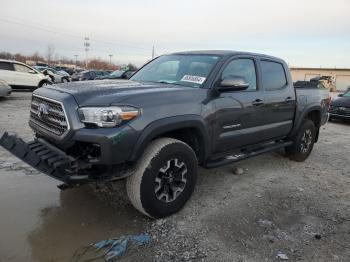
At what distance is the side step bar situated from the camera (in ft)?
15.3

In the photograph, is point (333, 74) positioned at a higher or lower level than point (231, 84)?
lower

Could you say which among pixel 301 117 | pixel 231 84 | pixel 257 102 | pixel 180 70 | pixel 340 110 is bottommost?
pixel 340 110

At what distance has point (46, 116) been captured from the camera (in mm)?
3936

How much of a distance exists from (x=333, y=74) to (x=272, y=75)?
201 ft

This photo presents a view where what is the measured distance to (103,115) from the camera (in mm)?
3443

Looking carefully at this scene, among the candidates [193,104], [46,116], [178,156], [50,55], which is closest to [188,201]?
[178,156]

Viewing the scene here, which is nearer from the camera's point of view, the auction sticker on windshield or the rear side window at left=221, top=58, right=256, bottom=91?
the auction sticker on windshield

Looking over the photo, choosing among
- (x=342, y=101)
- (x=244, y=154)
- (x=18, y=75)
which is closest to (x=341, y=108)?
(x=342, y=101)

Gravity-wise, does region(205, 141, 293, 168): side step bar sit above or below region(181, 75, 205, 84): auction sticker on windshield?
below

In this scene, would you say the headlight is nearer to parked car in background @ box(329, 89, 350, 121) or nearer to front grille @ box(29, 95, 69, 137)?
front grille @ box(29, 95, 69, 137)

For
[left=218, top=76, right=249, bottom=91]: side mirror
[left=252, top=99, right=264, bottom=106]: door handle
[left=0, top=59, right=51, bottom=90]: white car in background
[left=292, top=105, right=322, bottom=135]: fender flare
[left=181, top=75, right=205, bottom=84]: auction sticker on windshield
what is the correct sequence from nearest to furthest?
1. [left=218, top=76, right=249, bottom=91]: side mirror
2. [left=181, top=75, right=205, bottom=84]: auction sticker on windshield
3. [left=252, top=99, right=264, bottom=106]: door handle
4. [left=292, top=105, right=322, bottom=135]: fender flare
5. [left=0, top=59, right=51, bottom=90]: white car in background

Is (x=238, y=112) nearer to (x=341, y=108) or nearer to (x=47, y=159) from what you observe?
(x=47, y=159)

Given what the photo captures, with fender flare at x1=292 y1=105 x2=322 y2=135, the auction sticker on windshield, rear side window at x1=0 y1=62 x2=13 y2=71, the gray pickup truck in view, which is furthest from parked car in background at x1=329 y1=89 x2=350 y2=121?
rear side window at x1=0 y1=62 x2=13 y2=71

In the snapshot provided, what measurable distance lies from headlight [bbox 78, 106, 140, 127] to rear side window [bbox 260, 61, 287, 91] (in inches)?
109
